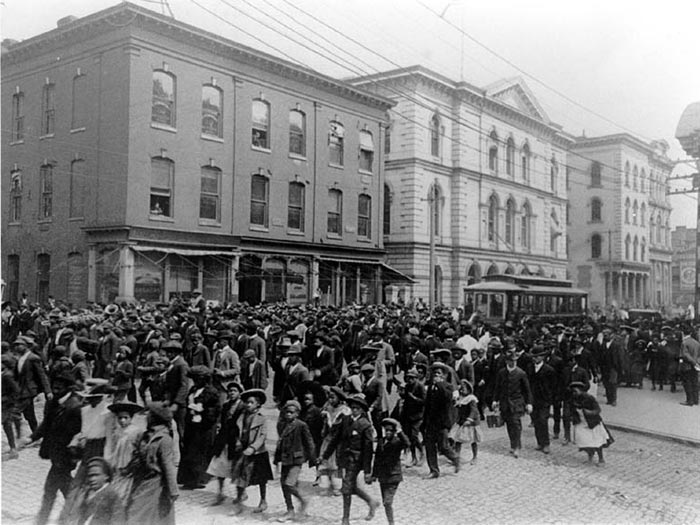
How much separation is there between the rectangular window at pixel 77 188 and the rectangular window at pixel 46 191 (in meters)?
1.24

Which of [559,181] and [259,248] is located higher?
[559,181]

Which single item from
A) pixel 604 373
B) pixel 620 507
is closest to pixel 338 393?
pixel 620 507

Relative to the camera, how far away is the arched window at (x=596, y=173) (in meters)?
67.1

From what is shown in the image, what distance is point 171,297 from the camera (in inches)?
1024

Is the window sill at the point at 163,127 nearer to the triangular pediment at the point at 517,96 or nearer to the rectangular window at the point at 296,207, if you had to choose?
the rectangular window at the point at 296,207

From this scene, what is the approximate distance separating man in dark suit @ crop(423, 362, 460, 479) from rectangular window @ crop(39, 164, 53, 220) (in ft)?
70.4

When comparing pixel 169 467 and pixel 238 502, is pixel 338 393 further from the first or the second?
pixel 169 467

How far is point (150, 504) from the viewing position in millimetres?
6477

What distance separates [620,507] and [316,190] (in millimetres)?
25271

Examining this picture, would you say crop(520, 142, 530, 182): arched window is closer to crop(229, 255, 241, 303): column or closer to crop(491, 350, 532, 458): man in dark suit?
crop(229, 255, 241, 303): column

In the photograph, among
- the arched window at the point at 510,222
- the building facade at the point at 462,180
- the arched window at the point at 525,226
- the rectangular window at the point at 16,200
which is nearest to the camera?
the rectangular window at the point at 16,200

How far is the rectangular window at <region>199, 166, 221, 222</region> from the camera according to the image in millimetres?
27922

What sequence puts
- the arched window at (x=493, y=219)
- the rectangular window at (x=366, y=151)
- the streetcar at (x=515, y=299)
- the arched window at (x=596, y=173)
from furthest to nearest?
the arched window at (x=596, y=173)
the arched window at (x=493, y=219)
the rectangular window at (x=366, y=151)
the streetcar at (x=515, y=299)

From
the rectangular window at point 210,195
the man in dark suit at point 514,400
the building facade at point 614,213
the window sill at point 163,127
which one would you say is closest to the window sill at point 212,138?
the rectangular window at point 210,195
